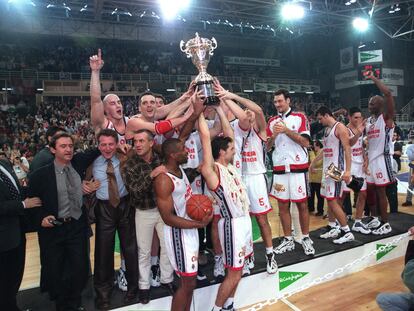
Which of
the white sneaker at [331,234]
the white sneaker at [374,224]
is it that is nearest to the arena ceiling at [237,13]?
the white sneaker at [374,224]

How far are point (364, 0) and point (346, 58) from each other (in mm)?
7682

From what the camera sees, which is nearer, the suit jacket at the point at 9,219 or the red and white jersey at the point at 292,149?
the suit jacket at the point at 9,219

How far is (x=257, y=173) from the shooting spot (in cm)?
401

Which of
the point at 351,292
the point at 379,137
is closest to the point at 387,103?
the point at 379,137

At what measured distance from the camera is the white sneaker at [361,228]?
505cm

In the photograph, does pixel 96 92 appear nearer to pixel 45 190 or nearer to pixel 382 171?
pixel 45 190

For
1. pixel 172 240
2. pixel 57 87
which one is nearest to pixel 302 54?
pixel 57 87

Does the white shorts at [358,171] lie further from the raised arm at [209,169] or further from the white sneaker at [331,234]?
the raised arm at [209,169]

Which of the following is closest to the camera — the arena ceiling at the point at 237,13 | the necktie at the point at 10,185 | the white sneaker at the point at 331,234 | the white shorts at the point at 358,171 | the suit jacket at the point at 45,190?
the necktie at the point at 10,185

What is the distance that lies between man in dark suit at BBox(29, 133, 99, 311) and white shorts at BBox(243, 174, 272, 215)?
1.78m

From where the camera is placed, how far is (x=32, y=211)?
3156 mm

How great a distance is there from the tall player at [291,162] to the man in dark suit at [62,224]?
2.30m

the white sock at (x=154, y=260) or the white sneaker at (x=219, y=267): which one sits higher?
the white sock at (x=154, y=260)

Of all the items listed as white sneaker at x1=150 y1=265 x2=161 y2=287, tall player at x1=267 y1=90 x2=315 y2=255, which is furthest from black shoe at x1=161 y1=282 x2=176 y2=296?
tall player at x1=267 y1=90 x2=315 y2=255
